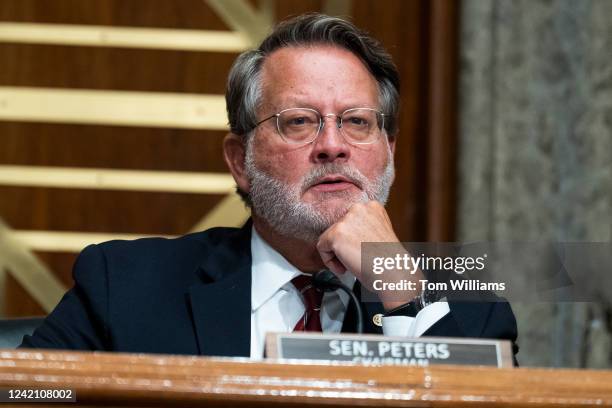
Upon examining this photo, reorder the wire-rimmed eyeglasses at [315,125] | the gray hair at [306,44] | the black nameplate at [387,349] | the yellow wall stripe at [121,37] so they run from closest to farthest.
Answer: the black nameplate at [387,349] → the wire-rimmed eyeglasses at [315,125] → the gray hair at [306,44] → the yellow wall stripe at [121,37]

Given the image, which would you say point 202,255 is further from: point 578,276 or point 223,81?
point 223,81

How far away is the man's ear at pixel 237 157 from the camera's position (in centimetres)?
245

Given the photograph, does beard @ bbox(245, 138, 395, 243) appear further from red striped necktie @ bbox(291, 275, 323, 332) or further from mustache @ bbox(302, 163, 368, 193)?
red striped necktie @ bbox(291, 275, 323, 332)

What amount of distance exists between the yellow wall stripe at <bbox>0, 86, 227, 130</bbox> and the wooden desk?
2.23 metres

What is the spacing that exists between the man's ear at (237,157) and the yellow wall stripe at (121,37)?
3.30 feet

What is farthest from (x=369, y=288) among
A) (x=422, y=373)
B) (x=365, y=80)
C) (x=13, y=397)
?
(x=13, y=397)

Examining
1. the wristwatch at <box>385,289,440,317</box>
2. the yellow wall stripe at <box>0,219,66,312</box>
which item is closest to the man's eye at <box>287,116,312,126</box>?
the wristwatch at <box>385,289,440,317</box>

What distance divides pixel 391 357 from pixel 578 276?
0.63 meters

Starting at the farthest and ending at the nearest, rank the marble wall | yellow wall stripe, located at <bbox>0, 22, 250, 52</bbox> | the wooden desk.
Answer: yellow wall stripe, located at <bbox>0, 22, 250, 52</bbox>
the marble wall
the wooden desk

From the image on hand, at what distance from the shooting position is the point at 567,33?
128 inches

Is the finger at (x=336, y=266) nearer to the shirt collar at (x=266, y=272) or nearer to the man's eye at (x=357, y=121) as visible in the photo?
the shirt collar at (x=266, y=272)

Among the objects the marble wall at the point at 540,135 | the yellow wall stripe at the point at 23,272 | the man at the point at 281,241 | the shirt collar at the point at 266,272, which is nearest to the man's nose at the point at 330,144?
the man at the point at 281,241

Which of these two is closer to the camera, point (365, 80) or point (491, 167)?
point (365, 80)

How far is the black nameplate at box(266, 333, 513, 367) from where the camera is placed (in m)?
1.34
